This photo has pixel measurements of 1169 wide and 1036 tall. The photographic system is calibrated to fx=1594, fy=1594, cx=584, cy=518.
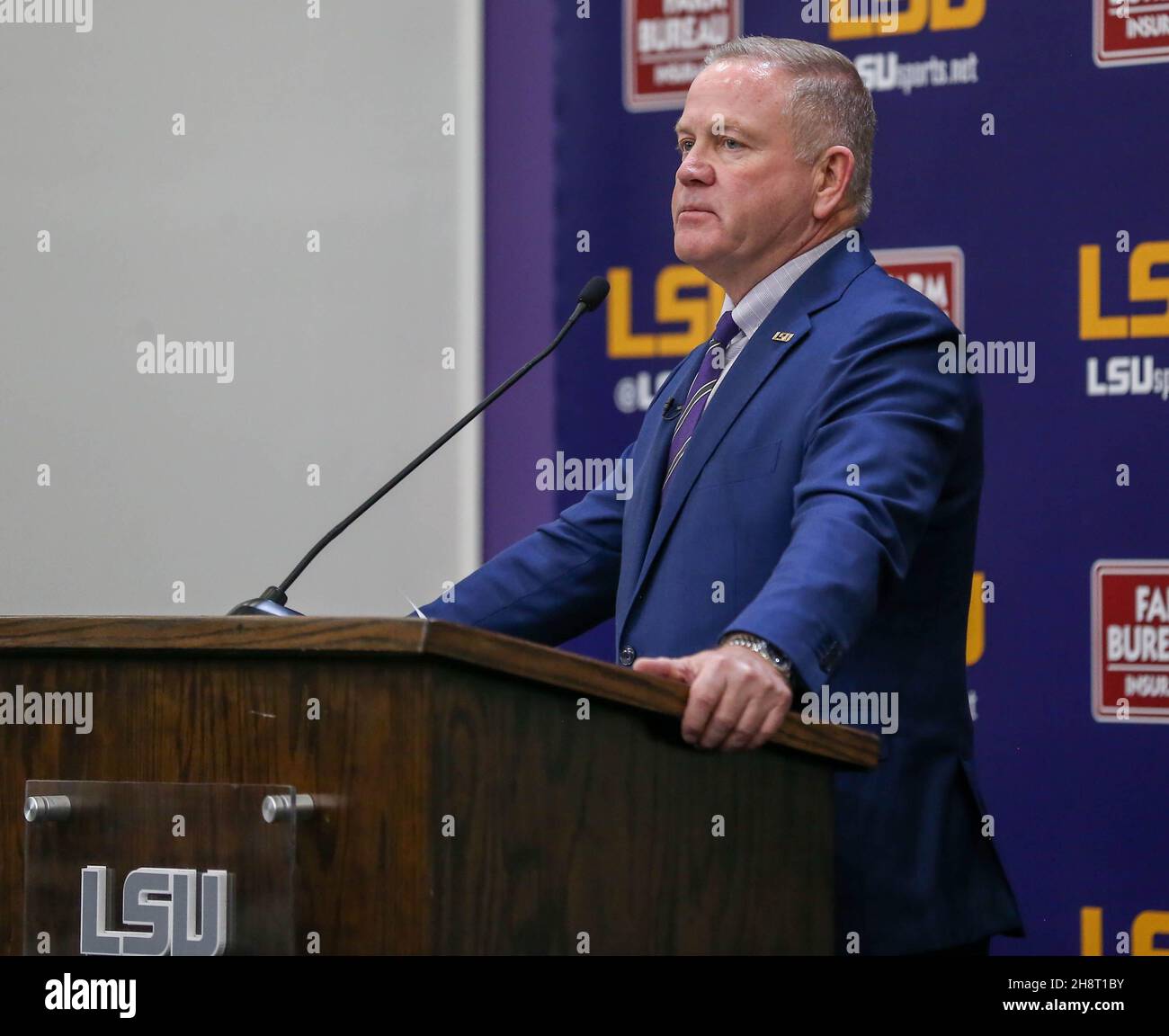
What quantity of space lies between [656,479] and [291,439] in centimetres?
167

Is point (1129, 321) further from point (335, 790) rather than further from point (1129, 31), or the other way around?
point (335, 790)

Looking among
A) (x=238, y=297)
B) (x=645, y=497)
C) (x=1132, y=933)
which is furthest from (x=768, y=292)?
(x=238, y=297)

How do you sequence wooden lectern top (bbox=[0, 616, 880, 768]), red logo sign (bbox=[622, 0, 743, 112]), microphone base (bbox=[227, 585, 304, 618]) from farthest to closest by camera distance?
red logo sign (bbox=[622, 0, 743, 112]), microphone base (bbox=[227, 585, 304, 618]), wooden lectern top (bbox=[0, 616, 880, 768])

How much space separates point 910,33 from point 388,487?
4.47 feet

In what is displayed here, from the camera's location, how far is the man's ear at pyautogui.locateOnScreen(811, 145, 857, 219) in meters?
2.01

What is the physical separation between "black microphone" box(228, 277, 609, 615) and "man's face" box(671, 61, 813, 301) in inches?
5.8

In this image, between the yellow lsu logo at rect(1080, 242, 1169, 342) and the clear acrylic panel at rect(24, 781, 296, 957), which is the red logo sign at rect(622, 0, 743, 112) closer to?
the yellow lsu logo at rect(1080, 242, 1169, 342)

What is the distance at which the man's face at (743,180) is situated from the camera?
198 cm

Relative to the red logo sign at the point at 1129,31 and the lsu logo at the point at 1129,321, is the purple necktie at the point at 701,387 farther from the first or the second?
the red logo sign at the point at 1129,31

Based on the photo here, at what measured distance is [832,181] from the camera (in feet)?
6.64

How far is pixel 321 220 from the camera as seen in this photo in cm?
340

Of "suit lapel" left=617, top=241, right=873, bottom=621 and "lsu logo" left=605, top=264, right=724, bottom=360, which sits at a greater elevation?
"lsu logo" left=605, top=264, right=724, bottom=360

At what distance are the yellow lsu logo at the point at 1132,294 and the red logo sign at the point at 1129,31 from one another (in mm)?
301

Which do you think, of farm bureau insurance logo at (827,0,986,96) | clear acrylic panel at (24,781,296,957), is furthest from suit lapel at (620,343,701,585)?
farm bureau insurance logo at (827,0,986,96)
